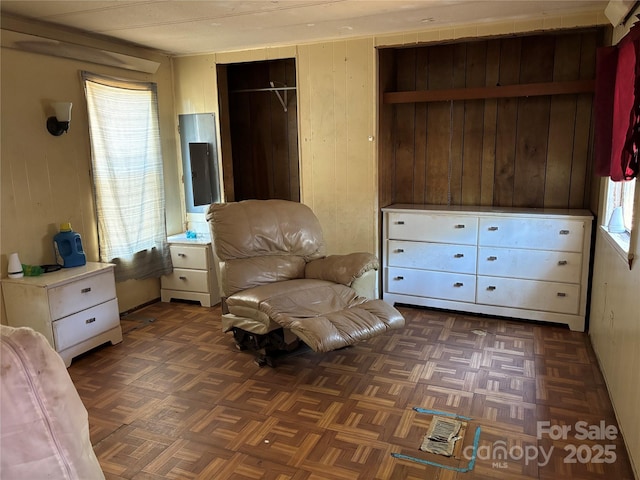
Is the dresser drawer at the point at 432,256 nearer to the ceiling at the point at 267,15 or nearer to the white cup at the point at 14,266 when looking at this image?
the ceiling at the point at 267,15

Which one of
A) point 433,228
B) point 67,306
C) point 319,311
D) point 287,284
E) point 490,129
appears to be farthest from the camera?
point 490,129

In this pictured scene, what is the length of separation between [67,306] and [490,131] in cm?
341

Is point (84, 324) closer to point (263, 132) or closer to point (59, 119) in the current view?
point (59, 119)

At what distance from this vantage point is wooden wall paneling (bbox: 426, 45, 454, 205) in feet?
13.3

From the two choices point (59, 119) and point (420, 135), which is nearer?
point (59, 119)

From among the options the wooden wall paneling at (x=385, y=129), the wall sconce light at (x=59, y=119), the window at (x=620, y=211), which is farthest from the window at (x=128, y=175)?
the window at (x=620, y=211)

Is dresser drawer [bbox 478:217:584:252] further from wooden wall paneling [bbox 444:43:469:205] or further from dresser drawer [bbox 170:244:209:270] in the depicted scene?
dresser drawer [bbox 170:244:209:270]

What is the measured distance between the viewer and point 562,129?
3.79 m

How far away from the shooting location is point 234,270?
3.22 metres

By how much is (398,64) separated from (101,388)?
337 cm

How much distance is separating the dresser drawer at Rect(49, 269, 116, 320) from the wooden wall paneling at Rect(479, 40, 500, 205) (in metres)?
3.01

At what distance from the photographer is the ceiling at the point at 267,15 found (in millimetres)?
2859

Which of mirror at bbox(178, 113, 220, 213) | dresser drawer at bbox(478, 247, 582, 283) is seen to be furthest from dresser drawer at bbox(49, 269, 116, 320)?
dresser drawer at bbox(478, 247, 582, 283)

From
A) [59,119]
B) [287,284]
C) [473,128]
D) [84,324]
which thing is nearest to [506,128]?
[473,128]
